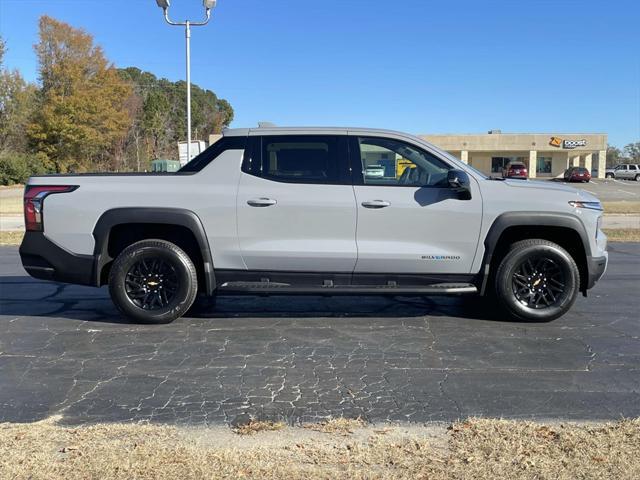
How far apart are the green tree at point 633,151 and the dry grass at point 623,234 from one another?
118m

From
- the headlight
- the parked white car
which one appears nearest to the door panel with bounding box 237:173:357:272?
the headlight

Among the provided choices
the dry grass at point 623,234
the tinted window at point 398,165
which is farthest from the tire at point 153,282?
the dry grass at point 623,234

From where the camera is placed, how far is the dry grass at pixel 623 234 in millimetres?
13750

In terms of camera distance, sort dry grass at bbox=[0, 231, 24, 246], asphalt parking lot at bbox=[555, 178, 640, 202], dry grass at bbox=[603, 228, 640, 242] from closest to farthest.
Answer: dry grass at bbox=[0, 231, 24, 246] → dry grass at bbox=[603, 228, 640, 242] → asphalt parking lot at bbox=[555, 178, 640, 202]

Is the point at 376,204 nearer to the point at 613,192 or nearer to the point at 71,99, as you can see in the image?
the point at 613,192

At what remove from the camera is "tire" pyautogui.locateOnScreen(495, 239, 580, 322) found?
19.0 ft

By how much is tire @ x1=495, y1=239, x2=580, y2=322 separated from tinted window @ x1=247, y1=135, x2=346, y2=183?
6.44 feet

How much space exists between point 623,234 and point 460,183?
11065mm

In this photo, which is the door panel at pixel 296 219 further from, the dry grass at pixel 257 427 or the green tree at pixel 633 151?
the green tree at pixel 633 151

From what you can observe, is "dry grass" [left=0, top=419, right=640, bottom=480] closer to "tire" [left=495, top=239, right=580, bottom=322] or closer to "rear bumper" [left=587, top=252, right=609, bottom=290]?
"tire" [left=495, top=239, right=580, bottom=322]

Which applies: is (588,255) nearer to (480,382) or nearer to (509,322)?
(509,322)

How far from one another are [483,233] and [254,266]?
2291 mm

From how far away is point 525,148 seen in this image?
61.7 metres

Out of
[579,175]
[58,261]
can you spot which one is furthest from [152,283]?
[579,175]
